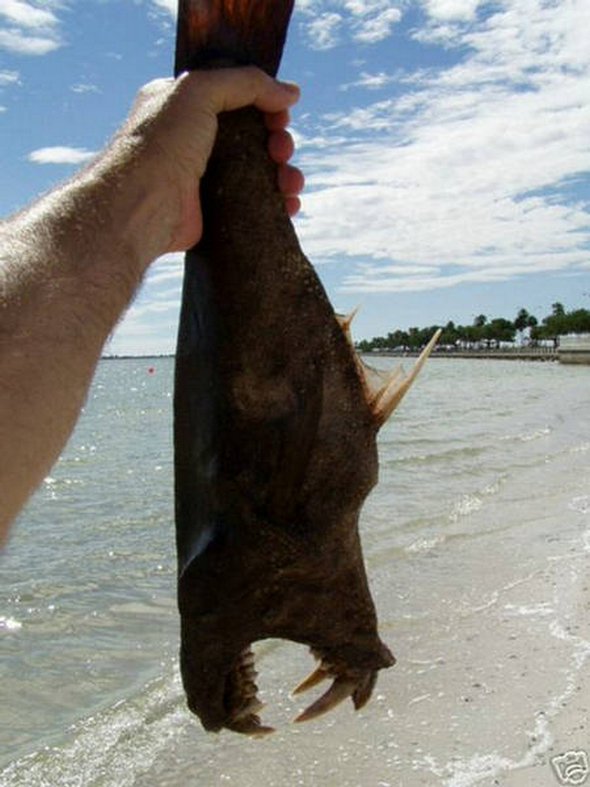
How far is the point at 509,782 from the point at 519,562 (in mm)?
5387

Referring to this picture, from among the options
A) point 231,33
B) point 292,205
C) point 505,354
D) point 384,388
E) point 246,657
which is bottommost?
point 246,657

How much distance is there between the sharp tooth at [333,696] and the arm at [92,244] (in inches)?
33.3

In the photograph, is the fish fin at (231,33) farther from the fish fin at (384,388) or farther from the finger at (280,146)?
the fish fin at (384,388)

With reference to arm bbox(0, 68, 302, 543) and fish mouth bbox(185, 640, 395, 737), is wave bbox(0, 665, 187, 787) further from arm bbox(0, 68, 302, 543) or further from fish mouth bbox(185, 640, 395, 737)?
arm bbox(0, 68, 302, 543)

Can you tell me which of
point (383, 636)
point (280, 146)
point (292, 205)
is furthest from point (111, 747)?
point (280, 146)

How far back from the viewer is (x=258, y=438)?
202cm

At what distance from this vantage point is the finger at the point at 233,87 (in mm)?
2146

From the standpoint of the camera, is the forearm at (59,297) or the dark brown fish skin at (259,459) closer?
the forearm at (59,297)

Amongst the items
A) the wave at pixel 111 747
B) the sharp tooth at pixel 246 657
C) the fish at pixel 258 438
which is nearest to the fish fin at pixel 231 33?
the fish at pixel 258 438

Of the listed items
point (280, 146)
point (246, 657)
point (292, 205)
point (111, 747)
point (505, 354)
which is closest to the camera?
point (246, 657)

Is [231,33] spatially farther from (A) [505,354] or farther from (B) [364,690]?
(A) [505,354]

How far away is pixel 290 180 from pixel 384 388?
0.54 meters

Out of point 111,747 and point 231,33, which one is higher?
point 231,33

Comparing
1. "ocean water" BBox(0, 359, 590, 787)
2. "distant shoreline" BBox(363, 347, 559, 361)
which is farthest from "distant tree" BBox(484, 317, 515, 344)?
"ocean water" BBox(0, 359, 590, 787)
